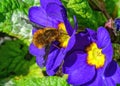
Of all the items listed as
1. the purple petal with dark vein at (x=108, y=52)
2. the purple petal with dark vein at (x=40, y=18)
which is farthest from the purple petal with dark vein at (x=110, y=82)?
the purple petal with dark vein at (x=40, y=18)

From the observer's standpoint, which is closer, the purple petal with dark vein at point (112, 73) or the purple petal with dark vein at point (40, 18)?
the purple petal with dark vein at point (112, 73)

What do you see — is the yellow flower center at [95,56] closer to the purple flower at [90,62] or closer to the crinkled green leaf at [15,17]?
the purple flower at [90,62]

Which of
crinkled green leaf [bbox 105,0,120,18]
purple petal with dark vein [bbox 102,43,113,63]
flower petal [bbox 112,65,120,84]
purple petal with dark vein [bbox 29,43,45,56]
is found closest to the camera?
purple petal with dark vein [bbox 102,43,113,63]

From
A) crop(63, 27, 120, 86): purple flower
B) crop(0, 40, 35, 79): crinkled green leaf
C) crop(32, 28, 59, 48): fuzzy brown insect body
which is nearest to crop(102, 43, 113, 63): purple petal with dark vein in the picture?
crop(63, 27, 120, 86): purple flower

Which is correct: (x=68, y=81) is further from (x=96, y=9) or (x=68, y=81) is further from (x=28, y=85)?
(x=96, y=9)

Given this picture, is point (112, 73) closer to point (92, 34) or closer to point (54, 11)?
point (92, 34)

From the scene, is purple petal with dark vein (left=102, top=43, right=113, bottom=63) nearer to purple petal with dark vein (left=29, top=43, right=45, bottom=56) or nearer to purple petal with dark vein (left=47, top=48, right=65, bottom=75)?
purple petal with dark vein (left=47, top=48, right=65, bottom=75)

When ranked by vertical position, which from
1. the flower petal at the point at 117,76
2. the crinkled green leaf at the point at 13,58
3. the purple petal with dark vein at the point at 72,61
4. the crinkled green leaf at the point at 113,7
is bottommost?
the crinkled green leaf at the point at 13,58

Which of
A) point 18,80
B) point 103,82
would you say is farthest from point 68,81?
point 18,80
